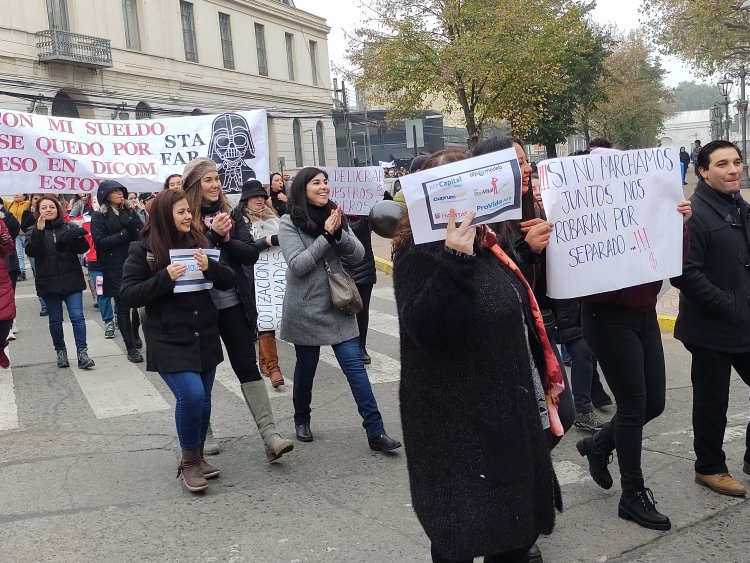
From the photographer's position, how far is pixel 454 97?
2803 cm

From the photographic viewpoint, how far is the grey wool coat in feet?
17.3

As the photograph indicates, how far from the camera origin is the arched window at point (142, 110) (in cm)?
3219

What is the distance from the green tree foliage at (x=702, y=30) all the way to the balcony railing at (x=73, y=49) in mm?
21424

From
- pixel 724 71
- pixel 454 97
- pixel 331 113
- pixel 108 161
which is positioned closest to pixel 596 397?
pixel 108 161

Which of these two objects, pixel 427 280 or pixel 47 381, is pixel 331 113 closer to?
pixel 47 381

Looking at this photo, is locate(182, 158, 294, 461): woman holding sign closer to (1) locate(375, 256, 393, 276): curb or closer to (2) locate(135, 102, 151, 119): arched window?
(1) locate(375, 256, 393, 276): curb

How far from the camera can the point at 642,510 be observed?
394 cm

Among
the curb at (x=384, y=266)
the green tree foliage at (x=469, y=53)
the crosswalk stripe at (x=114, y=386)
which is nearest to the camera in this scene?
the crosswalk stripe at (x=114, y=386)

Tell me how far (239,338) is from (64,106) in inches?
1088

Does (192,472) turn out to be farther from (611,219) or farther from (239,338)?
(611,219)

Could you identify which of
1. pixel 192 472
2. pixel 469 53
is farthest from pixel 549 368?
pixel 469 53

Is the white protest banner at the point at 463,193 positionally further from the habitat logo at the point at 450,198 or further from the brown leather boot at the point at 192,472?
the brown leather boot at the point at 192,472

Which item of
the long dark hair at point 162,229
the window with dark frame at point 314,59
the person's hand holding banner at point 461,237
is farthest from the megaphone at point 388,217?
the window with dark frame at point 314,59

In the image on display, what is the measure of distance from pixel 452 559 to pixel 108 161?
629 centimetres
